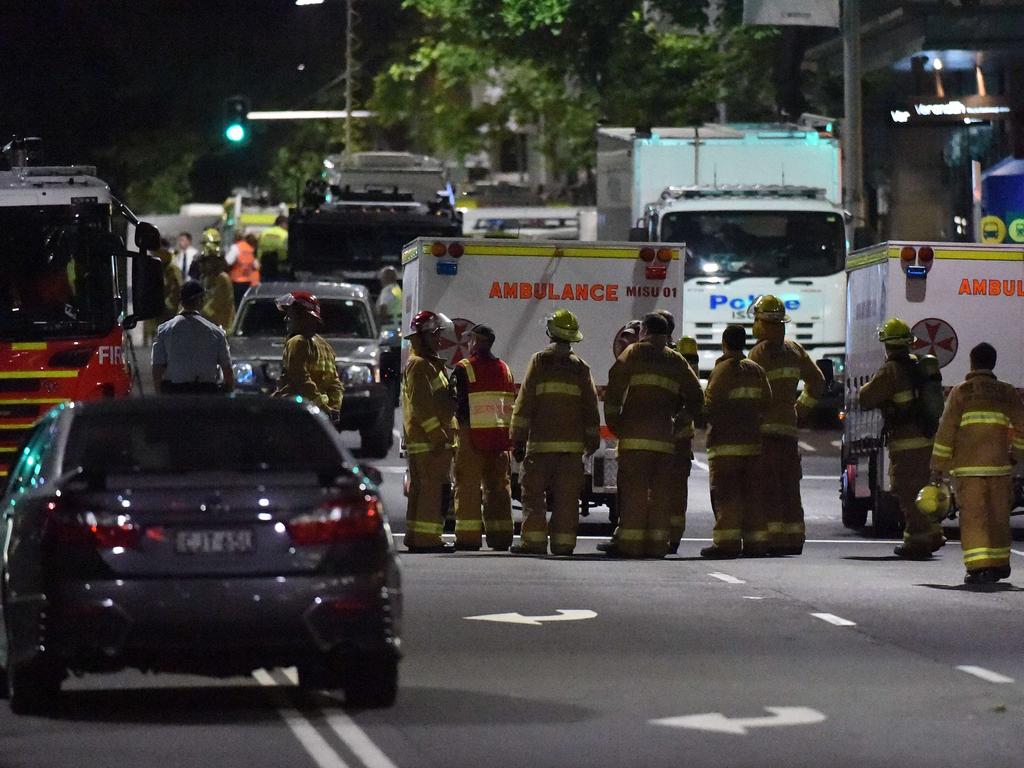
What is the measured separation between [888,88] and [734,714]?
34875 mm

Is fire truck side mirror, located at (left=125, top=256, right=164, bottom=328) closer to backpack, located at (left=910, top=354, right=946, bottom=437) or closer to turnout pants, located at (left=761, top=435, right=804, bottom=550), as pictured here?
turnout pants, located at (left=761, top=435, right=804, bottom=550)

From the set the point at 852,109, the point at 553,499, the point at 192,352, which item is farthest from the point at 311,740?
the point at 852,109

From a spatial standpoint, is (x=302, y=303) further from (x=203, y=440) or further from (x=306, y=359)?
(x=203, y=440)

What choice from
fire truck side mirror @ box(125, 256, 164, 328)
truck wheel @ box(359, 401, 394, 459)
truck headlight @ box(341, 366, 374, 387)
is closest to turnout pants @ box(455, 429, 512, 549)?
fire truck side mirror @ box(125, 256, 164, 328)

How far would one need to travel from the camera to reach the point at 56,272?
64.5 ft

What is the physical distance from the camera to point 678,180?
3080cm

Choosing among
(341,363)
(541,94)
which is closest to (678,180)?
(341,363)

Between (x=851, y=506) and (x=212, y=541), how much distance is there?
12019 millimetres

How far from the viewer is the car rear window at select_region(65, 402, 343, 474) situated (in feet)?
33.9

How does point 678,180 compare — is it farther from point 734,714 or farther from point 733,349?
point 734,714

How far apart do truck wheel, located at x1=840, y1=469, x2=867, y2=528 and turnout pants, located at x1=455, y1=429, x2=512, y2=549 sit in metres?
3.68

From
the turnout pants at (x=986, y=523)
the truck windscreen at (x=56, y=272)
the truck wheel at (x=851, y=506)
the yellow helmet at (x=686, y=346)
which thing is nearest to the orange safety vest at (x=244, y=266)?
the truck wheel at (x=851, y=506)

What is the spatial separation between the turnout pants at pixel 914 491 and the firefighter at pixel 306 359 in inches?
169

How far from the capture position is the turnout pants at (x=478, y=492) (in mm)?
18391
